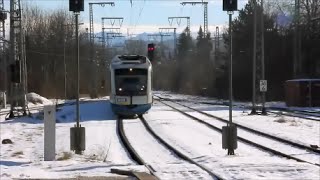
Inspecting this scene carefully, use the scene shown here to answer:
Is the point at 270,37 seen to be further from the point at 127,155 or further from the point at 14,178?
the point at 14,178

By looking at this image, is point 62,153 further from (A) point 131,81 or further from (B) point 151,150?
(A) point 131,81

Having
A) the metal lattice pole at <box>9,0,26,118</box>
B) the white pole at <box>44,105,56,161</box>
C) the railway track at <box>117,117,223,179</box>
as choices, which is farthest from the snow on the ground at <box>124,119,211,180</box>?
the metal lattice pole at <box>9,0,26,118</box>

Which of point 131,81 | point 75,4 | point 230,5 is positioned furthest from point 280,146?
point 131,81

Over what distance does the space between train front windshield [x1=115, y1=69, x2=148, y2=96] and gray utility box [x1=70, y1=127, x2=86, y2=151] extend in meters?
16.0

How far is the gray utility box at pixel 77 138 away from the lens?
592 inches

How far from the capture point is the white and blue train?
31297mm

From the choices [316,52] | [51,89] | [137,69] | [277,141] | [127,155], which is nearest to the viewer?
[127,155]

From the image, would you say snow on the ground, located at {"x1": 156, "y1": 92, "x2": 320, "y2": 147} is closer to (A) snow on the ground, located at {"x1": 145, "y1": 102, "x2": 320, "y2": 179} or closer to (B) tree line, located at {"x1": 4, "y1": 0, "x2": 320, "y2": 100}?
(A) snow on the ground, located at {"x1": 145, "y1": 102, "x2": 320, "y2": 179}

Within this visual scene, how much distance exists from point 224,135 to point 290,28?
Answer: 5020cm

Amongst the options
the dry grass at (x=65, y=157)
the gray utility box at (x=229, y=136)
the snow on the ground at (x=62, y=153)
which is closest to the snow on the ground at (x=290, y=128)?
the gray utility box at (x=229, y=136)

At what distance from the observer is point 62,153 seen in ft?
51.2

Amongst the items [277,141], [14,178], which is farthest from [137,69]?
[14,178]

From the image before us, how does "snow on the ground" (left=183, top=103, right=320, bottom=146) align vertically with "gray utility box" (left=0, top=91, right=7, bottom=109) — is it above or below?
above

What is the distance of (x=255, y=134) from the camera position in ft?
72.2
